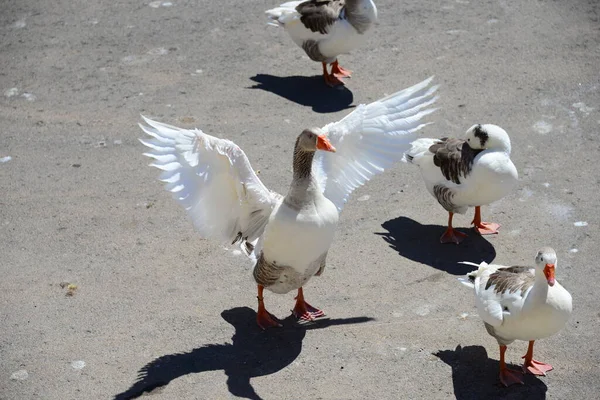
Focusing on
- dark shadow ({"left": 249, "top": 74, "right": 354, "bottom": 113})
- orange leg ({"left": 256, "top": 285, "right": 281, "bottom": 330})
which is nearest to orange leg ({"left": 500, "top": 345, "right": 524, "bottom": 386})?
orange leg ({"left": 256, "top": 285, "right": 281, "bottom": 330})

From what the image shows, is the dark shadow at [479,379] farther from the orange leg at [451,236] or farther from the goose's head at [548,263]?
the orange leg at [451,236]

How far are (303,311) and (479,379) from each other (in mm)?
1638

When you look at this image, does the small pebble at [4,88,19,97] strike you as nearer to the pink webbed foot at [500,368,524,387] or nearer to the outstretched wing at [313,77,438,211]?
the outstretched wing at [313,77,438,211]

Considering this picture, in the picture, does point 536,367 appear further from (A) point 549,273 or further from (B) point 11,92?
(B) point 11,92

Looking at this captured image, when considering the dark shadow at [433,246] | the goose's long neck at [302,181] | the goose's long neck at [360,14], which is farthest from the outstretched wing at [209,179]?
the goose's long neck at [360,14]

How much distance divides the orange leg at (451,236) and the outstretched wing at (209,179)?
2142mm

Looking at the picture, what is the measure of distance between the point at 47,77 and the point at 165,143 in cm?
533

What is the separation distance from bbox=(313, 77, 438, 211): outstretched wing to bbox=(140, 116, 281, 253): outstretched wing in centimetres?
69

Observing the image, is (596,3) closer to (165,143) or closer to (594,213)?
(594,213)

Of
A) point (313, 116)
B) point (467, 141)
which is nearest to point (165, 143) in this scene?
point (467, 141)

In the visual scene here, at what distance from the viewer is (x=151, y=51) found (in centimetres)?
1159

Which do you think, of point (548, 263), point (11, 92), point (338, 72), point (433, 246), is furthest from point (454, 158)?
point (11, 92)

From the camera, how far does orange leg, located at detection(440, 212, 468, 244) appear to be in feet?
26.8

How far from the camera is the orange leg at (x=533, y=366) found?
6.36 metres
